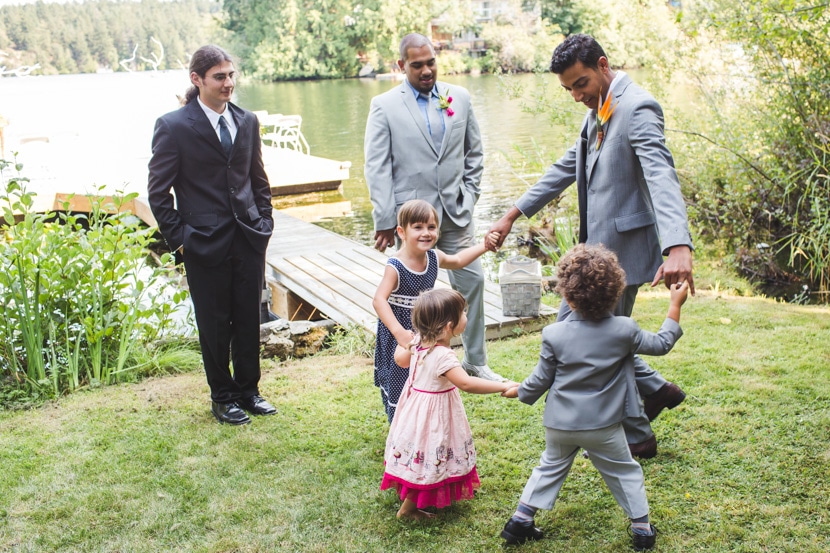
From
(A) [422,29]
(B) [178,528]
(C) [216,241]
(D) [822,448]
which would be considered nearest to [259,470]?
(B) [178,528]

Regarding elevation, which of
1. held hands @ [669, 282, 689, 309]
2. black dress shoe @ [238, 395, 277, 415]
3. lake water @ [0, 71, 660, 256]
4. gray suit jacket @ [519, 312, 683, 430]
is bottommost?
lake water @ [0, 71, 660, 256]

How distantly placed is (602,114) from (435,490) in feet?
5.41

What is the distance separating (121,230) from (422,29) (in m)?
47.8

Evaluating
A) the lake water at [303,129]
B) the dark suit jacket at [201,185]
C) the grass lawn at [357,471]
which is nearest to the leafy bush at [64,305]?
the grass lawn at [357,471]

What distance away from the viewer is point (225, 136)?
3.82 m

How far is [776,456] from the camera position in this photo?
3248 millimetres

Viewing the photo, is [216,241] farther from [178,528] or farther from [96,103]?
[96,103]

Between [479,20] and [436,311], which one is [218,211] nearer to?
[436,311]

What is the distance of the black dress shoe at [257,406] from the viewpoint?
413cm

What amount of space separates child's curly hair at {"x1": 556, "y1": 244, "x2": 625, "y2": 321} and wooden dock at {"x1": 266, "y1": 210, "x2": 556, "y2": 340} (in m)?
2.93

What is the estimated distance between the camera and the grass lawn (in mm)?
2824

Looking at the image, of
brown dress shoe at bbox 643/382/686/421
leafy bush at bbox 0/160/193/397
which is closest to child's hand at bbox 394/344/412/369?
brown dress shoe at bbox 643/382/686/421

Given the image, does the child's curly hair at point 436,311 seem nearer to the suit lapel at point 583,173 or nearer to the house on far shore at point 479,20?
the suit lapel at point 583,173

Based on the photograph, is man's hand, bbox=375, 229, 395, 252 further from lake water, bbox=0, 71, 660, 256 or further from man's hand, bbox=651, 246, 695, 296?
lake water, bbox=0, 71, 660, 256
